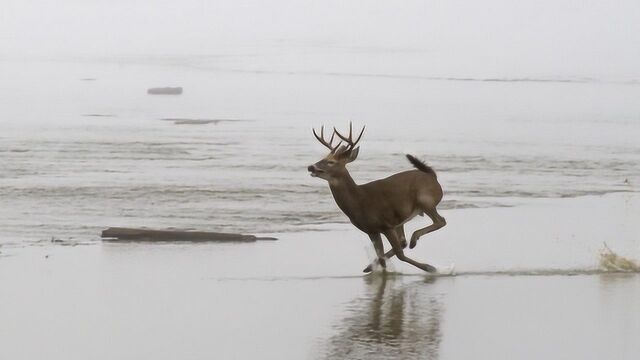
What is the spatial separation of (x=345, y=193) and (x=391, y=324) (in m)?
3.05

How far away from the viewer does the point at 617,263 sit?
51.4ft

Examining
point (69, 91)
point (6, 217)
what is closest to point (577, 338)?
point (6, 217)

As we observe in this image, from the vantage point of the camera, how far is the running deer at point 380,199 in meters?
15.4

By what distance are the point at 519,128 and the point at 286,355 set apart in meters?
28.6

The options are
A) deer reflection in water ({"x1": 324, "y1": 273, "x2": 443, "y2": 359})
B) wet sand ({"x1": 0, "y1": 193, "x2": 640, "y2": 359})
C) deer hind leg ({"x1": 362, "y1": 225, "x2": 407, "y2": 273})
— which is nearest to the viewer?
deer reflection in water ({"x1": 324, "y1": 273, "x2": 443, "y2": 359})

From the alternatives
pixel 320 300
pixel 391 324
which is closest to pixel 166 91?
pixel 320 300

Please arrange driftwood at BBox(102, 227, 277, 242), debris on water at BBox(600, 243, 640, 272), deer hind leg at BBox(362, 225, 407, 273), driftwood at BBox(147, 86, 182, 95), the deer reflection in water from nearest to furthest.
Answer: the deer reflection in water → deer hind leg at BBox(362, 225, 407, 273) → debris on water at BBox(600, 243, 640, 272) → driftwood at BBox(102, 227, 277, 242) → driftwood at BBox(147, 86, 182, 95)

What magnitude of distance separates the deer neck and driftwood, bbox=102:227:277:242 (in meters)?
2.02

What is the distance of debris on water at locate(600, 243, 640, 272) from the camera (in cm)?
1559

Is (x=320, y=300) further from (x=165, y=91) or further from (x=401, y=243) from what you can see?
(x=165, y=91)

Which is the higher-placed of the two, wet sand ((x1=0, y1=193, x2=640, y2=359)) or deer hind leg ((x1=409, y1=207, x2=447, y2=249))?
deer hind leg ((x1=409, y1=207, x2=447, y2=249))

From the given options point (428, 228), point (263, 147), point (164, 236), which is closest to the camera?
point (428, 228)

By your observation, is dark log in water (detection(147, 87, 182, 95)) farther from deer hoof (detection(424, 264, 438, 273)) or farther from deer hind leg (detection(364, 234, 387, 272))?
deer hoof (detection(424, 264, 438, 273))

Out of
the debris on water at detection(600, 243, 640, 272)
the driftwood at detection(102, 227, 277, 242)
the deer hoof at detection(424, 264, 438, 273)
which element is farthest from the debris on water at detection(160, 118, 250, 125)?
the deer hoof at detection(424, 264, 438, 273)
